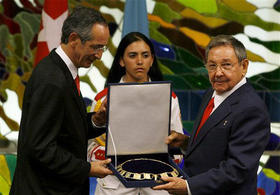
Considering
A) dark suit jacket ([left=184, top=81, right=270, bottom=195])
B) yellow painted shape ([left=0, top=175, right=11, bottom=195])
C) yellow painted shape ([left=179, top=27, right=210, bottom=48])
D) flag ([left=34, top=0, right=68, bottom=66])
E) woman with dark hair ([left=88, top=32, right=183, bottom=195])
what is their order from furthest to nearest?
yellow painted shape ([left=179, top=27, right=210, bottom=48])
yellow painted shape ([left=0, top=175, right=11, bottom=195])
flag ([left=34, top=0, right=68, bottom=66])
woman with dark hair ([left=88, top=32, right=183, bottom=195])
dark suit jacket ([left=184, top=81, right=270, bottom=195])

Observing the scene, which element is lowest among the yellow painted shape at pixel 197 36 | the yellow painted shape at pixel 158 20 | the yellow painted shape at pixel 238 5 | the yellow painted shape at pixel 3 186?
the yellow painted shape at pixel 3 186

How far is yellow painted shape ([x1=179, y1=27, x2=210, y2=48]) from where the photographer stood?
4535mm

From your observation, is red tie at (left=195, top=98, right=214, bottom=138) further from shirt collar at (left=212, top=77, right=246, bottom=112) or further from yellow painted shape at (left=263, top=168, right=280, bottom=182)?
yellow painted shape at (left=263, top=168, right=280, bottom=182)

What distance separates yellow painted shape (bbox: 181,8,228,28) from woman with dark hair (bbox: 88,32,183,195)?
4.37 feet

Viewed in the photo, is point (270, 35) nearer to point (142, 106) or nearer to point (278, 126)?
point (278, 126)

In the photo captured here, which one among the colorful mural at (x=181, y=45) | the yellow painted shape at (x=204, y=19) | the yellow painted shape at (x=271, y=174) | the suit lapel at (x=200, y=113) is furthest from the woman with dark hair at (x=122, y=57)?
the yellow painted shape at (x=271, y=174)

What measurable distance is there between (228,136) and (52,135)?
0.78 metres

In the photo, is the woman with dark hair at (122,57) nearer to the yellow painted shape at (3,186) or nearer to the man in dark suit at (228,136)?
the man in dark suit at (228,136)

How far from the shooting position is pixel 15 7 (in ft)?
14.8

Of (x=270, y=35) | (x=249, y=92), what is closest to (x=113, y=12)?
(x=270, y=35)

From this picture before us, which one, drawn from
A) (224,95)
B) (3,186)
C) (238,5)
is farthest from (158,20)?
(224,95)

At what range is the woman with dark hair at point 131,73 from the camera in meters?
3.03

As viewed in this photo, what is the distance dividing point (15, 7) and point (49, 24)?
52cm

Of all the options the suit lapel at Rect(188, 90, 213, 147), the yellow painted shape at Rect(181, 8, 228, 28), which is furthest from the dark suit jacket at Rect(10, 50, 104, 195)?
the yellow painted shape at Rect(181, 8, 228, 28)
